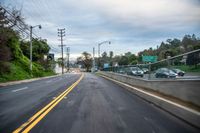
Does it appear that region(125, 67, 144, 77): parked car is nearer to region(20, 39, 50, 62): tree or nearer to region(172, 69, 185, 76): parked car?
region(172, 69, 185, 76): parked car

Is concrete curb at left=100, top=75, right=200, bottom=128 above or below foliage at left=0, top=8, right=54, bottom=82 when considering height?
below

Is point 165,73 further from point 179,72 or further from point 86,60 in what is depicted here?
point 86,60

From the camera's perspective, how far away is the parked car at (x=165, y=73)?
12118mm

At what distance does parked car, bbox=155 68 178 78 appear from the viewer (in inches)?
477

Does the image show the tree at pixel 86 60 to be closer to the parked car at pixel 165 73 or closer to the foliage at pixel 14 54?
the foliage at pixel 14 54

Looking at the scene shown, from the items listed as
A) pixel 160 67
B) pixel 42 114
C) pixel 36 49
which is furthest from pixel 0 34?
pixel 36 49

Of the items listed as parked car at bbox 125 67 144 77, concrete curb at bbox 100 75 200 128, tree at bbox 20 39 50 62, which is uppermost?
tree at bbox 20 39 50 62

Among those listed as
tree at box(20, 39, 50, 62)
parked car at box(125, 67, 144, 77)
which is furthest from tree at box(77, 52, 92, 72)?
parked car at box(125, 67, 144, 77)

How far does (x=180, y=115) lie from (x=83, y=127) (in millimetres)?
3293

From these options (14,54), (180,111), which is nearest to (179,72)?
(180,111)

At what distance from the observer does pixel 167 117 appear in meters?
8.73

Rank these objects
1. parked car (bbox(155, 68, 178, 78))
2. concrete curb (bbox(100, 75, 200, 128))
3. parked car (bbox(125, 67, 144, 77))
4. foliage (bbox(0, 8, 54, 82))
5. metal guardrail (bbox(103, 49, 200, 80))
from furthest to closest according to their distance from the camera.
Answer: foliage (bbox(0, 8, 54, 82)), parked car (bbox(125, 67, 144, 77)), parked car (bbox(155, 68, 178, 78)), metal guardrail (bbox(103, 49, 200, 80)), concrete curb (bbox(100, 75, 200, 128))

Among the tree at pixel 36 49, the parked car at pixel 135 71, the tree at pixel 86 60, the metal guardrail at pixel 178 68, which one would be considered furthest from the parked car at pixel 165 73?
the tree at pixel 86 60

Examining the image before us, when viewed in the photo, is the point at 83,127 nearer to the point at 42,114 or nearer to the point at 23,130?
the point at 23,130
